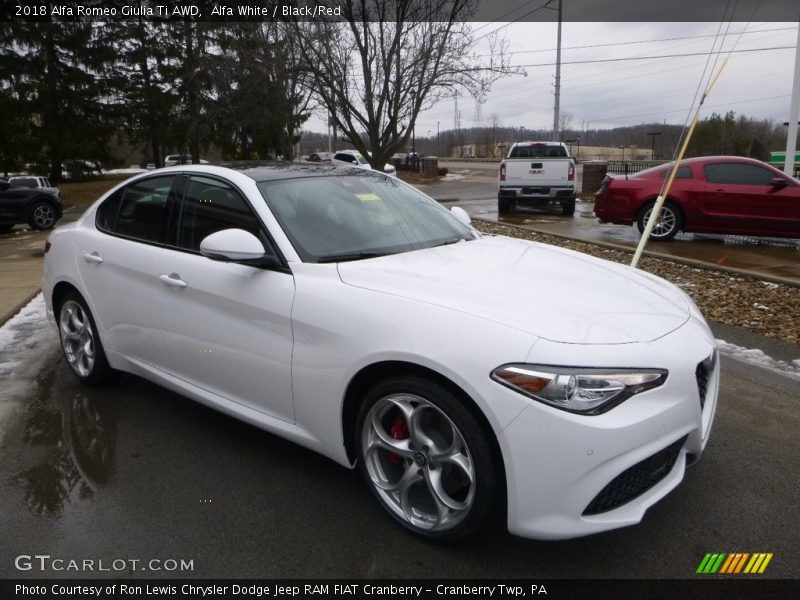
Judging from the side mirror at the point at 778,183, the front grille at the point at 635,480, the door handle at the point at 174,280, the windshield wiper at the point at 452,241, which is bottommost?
the front grille at the point at 635,480

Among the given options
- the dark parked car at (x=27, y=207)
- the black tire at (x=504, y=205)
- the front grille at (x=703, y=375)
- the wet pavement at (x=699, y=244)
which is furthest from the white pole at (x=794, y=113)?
the dark parked car at (x=27, y=207)

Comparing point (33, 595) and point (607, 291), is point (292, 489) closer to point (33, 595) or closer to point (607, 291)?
point (33, 595)

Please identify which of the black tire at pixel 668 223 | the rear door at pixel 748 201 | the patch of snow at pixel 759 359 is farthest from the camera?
the black tire at pixel 668 223

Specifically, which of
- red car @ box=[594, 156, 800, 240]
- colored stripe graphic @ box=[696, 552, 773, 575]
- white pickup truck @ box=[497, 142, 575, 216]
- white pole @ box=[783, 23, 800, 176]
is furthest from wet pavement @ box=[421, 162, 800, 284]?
colored stripe graphic @ box=[696, 552, 773, 575]

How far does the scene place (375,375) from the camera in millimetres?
2662

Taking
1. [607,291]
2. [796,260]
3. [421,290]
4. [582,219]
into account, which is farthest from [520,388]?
[582,219]

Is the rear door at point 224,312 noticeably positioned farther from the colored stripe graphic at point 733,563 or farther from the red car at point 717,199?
the red car at point 717,199

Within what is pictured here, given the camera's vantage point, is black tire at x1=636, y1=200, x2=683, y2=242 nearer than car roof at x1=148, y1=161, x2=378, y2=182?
No

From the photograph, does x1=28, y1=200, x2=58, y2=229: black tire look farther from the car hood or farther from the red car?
the car hood

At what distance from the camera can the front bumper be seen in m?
2.20

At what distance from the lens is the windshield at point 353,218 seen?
320 cm

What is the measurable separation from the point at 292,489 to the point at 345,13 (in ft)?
31.7

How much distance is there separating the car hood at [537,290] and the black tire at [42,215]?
15725 mm

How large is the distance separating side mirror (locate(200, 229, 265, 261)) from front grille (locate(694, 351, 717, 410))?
2.01 meters
